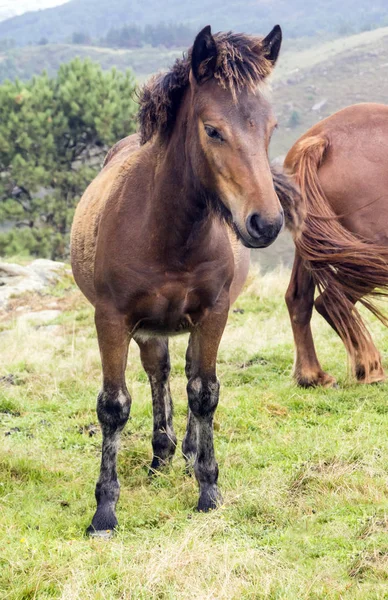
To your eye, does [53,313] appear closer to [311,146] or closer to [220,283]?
[311,146]

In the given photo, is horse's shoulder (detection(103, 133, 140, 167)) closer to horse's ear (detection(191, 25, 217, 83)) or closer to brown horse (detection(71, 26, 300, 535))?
brown horse (detection(71, 26, 300, 535))

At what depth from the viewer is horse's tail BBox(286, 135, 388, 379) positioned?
573 cm

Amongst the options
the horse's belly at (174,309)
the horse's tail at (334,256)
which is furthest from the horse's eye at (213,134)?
the horse's tail at (334,256)

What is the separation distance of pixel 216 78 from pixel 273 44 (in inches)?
17.8

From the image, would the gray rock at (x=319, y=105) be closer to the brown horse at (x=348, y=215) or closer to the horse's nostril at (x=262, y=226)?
the brown horse at (x=348, y=215)

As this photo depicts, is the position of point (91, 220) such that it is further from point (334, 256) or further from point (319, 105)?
point (319, 105)

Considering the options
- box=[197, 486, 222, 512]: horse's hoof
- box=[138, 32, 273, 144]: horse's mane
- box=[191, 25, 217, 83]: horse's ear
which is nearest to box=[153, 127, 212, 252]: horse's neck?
box=[138, 32, 273, 144]: horse's mane

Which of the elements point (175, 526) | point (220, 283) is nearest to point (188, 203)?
point (220, 283)

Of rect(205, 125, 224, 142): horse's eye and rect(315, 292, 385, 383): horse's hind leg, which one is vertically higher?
rect(205, 125, 224, 142): horse's eye

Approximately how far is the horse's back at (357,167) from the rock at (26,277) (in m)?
7.35

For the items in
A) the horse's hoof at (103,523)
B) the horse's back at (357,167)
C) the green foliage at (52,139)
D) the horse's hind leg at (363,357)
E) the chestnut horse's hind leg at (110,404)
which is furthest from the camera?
the green foliage at (52,139)

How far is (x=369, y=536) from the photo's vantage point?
3287mm

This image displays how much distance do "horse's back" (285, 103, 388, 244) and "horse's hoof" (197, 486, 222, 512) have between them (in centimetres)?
276

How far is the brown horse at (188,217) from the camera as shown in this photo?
128 inches
